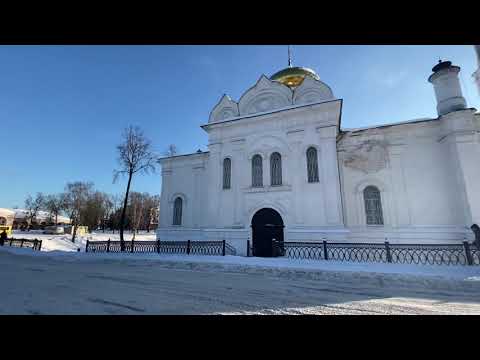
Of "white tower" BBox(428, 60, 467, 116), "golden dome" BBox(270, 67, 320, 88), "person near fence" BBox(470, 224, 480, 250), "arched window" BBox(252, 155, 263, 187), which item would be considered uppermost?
"golden dome" BBox(270, 67, 320, 88)

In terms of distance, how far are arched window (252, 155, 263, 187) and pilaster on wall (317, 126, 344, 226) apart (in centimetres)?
360

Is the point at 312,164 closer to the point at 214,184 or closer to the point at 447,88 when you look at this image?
the point at 214,184

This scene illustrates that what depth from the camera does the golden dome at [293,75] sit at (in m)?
18.3

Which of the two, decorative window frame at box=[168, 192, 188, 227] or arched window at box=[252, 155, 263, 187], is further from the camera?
decorative window frame at box=[168, 192, 188, 227]

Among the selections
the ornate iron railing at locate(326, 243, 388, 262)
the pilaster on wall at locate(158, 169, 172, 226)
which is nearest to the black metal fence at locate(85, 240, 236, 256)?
the pilaster on wall at locate(158, 169, 172, 226)

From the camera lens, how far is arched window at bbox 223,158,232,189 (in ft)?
50.8

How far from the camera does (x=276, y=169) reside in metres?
14.5

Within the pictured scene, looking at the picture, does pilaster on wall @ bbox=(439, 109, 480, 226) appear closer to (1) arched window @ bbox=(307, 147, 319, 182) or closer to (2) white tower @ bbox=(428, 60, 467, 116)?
(2) white tower @ bbox=(428, 60, 467, 116)

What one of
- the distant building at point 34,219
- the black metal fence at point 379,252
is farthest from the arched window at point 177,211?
the distant building at point 34,219

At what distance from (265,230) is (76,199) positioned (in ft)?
156

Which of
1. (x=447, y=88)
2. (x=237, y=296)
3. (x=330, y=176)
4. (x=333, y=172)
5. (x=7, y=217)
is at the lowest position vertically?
(x=237, y=296)

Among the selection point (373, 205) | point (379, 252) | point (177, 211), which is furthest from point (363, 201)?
point (177, 211)
